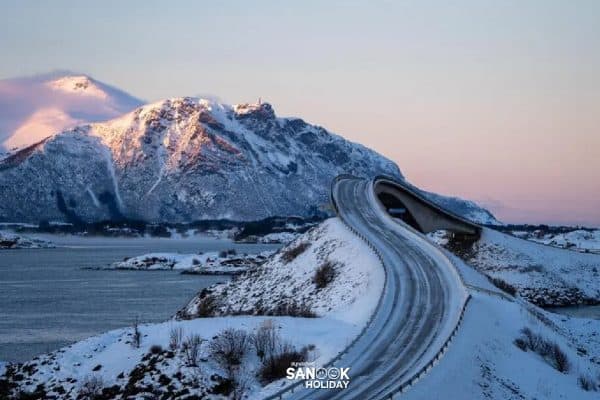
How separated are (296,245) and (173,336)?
1642 inches

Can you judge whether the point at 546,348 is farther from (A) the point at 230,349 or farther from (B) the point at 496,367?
(A) the point at 230,349

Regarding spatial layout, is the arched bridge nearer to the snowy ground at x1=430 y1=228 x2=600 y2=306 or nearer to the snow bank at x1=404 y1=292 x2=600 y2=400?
the snowy ground at x1=430 y1=228 x2=600 y2=306

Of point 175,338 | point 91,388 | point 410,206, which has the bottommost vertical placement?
point 91,388

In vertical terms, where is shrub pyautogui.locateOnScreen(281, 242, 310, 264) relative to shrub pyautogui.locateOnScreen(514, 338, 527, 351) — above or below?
above

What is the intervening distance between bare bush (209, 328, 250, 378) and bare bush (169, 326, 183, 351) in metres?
1.64

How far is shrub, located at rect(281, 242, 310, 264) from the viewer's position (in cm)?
7822

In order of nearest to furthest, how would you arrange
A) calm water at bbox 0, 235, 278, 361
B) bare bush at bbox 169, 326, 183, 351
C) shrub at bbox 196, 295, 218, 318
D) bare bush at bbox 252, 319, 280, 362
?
1. bare bush at bbox 252, 319, 280, 362
2. bare bush at bbox 169, 326, 183, 351
3. calm water at bbox 0, 235, 278, 361
4. shrub at bbox 196, 295, 218, 318

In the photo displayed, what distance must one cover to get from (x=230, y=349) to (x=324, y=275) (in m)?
27.6

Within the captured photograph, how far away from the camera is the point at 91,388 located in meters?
36.8

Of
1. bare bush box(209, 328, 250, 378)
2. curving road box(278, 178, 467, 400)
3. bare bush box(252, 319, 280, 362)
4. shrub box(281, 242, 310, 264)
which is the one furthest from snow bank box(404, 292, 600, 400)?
shrub box(281, 242, 310, 264)

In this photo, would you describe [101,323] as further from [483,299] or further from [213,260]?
[213,260]

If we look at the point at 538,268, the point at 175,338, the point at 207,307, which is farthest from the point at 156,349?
the point at 538,268

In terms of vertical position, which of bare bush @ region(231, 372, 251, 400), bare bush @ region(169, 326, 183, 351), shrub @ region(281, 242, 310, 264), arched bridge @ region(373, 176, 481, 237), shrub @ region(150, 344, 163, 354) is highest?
arched bridge @ region(373, 176, 481, 237)

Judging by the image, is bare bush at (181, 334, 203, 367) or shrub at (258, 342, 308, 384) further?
bare bush at (181, 334, 203, 367)
